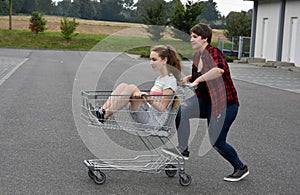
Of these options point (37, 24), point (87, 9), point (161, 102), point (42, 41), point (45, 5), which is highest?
point (45, 5)

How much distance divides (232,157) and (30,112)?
5943mm

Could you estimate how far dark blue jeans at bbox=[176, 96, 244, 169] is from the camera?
20.8ft

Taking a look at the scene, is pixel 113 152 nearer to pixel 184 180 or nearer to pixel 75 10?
pixel 184 180

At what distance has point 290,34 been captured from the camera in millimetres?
35375

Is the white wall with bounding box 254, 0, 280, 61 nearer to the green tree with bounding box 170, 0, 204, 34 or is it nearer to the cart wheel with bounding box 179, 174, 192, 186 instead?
the green tree with bounding box 170, 0, 204, 34

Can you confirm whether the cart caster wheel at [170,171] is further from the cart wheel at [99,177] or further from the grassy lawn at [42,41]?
the grassy lawn at [42,41]

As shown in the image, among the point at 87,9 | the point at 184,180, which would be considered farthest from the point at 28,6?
the point at 184,180

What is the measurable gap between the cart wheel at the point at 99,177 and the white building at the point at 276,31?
29056 mm

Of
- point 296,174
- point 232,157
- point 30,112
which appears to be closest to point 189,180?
point 232,157

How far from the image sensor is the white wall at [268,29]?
37.5 metres

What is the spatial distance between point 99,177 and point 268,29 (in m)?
34.5

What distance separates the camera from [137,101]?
5.96 metres

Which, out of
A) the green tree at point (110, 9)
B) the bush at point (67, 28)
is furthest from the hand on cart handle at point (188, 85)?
the green tree at point (110, 9)

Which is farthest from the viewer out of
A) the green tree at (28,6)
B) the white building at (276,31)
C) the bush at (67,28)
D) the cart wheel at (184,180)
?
the green tree at (28,6)
